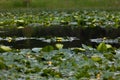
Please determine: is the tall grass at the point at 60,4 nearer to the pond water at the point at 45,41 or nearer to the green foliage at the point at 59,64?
the pond water at the point at 45,41

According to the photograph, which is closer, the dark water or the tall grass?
the dark water

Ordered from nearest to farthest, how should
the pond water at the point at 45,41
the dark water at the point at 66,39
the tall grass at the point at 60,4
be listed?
the pond water at the point at 45,41
the dark water at the point at 66,39
the tall grass at the point at 60,4

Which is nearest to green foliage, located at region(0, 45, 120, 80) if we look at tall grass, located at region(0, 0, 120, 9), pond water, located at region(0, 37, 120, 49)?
pond water, located at region(0, 37, 120, 49)

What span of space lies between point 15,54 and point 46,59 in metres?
1.30

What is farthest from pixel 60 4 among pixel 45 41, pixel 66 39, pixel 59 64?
pixel 59 64

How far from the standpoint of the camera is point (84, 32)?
24359 millimetres

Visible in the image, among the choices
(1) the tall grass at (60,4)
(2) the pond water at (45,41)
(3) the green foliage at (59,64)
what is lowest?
(3) the green foliage at (59,64)

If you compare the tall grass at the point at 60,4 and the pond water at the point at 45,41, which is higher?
the tall grass at the point at 60,4

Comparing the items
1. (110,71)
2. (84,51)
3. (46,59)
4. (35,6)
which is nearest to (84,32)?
(84,51)

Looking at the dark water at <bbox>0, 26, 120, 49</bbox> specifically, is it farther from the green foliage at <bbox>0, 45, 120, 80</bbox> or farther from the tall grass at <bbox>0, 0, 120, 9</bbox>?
the tall grass at <bbox>0, 0, 120, 9</bbox>

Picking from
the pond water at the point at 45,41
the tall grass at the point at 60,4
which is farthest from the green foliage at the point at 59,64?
the tall grass at the point at 60,4

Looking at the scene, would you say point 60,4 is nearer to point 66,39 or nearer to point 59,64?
point 66,39

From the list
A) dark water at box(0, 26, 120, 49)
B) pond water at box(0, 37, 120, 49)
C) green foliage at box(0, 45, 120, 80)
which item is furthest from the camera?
dark water at box(0, 26, 120, 49)

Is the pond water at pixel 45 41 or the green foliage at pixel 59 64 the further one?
the pond water at pixel 45 41
